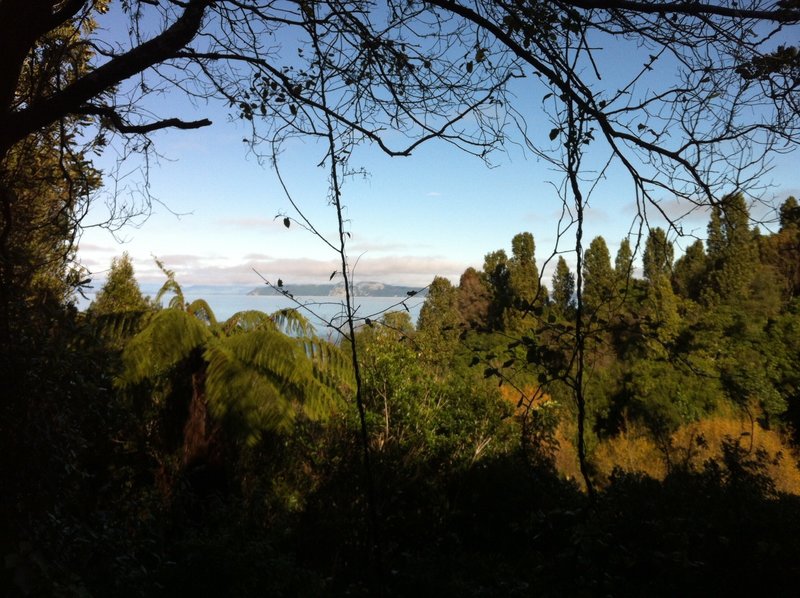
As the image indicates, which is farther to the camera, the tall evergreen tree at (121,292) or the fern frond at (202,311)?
the tall evergreen tree at (121,292)

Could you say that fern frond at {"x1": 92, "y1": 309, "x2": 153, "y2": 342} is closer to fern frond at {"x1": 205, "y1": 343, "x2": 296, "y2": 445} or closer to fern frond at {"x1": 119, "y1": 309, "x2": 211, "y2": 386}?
fern frond at {"x1": 119, "y1": 309, "x2": 211, "y2": 386}

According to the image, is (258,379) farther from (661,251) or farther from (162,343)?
(661,251)

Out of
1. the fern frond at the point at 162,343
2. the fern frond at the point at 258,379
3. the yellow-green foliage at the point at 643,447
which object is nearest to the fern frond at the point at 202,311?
the fern frond at the point at 162,343

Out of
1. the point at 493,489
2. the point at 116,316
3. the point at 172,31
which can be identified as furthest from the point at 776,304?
the point at 172,31

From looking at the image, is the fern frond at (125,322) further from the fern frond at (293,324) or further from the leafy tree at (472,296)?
the leafy tree at (472,296)

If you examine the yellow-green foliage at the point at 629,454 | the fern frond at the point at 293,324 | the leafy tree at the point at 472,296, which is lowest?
the yellow-green foliage at the point at 629,454

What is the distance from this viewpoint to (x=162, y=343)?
23.5 ft

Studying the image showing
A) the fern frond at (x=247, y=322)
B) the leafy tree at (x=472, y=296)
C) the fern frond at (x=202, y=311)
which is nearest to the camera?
the fern frond at (x=247, y=322)

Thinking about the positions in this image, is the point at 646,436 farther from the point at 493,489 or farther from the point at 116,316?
the point at 116,316

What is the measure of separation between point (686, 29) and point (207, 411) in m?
7.12

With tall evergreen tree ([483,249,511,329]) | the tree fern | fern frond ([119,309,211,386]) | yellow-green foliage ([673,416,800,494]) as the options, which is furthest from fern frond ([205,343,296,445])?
tall evergreen tree ([483,249,511,329])

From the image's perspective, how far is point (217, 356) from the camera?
23.8 ft

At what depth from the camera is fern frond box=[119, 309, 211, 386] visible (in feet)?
22.6

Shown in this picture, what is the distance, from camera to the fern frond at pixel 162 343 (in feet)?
22.6
